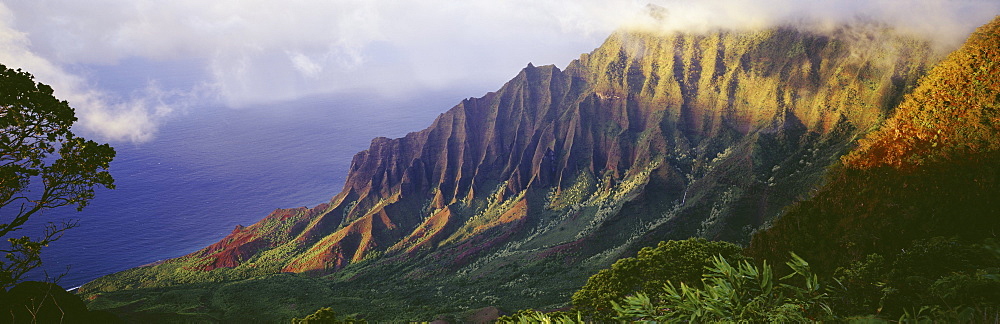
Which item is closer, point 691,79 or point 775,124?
point 775,124

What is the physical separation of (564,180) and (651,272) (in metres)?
99.9

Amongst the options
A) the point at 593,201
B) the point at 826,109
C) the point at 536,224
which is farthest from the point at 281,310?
the point at 826,109

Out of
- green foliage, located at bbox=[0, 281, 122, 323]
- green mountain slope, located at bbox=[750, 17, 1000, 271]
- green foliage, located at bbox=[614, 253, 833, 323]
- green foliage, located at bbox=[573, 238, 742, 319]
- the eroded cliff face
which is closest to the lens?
green foliage, located at bbox=[614, 253, 833, 323]

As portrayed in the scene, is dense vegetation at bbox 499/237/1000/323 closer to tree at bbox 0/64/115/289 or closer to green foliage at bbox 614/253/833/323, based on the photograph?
green foliage at bbox 614/253/833/323

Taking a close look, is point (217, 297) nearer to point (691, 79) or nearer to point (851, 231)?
point (851, 231)

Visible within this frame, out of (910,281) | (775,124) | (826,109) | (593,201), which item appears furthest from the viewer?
(593,201)

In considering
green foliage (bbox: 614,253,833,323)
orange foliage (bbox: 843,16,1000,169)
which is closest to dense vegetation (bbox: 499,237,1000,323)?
green foliage (bbox: 614,253,833,323)

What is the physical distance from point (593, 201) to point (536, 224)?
1501 centimetres

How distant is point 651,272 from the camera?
30203 millimetres

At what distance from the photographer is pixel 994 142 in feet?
94.1

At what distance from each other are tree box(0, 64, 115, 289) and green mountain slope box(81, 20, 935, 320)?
59.4m

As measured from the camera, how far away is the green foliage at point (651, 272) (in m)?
28.3

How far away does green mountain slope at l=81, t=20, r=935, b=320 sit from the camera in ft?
266

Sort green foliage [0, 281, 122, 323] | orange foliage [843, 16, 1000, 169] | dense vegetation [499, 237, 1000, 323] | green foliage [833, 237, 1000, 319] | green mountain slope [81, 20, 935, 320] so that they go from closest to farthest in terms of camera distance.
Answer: dense vegetation [499, 237, 1000, 323] < green foliage [833, 237, 1000, 319] < green foliage [0, 281, 122, 323] < orange foliage [843, 16, 1000, 169] < green mountain slope [81, 20, 935, 320]
